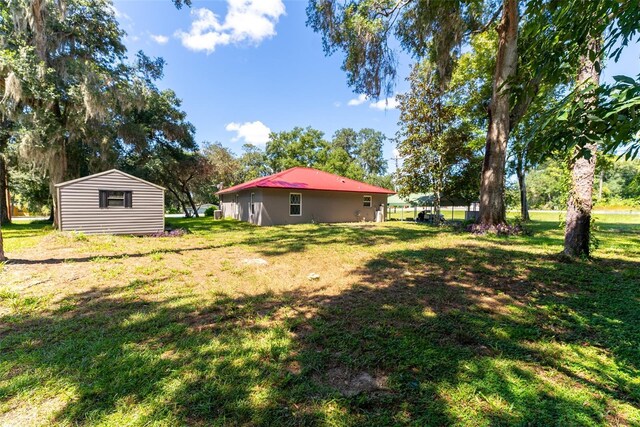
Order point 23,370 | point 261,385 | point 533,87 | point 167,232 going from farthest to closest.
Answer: point 167,232 → point 533,87 → point 23,370 → point 261,385

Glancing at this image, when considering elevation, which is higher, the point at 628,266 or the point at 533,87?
the point at 533,87

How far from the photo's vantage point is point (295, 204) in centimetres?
1641

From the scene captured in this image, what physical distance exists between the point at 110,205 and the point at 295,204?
8.99 meters

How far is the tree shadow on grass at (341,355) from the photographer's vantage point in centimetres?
178

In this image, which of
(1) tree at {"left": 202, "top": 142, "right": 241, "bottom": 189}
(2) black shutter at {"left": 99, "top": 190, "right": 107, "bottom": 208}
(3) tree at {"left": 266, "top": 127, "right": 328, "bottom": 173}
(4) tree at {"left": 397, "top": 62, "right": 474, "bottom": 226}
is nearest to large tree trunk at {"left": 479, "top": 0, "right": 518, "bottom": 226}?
(4) tree at {"left": 397, "top": 62, "right": 474, "bottom": 226}

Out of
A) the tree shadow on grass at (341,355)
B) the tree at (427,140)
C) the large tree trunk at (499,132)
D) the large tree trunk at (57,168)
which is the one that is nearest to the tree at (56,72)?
the large tree trunk at (57,168)

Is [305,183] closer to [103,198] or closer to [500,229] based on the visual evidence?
[103,198]

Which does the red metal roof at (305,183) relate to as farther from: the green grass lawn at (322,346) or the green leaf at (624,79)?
the green leaf at (624,79)

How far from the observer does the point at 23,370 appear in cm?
221

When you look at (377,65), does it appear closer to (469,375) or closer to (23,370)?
(469,375)

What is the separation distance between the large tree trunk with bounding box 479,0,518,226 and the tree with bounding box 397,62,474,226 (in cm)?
457

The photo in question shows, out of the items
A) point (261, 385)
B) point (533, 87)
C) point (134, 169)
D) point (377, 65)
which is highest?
point (377, 65)

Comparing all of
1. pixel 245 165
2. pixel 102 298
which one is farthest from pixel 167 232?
pixel 245 165

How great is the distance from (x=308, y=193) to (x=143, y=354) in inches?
571
